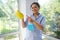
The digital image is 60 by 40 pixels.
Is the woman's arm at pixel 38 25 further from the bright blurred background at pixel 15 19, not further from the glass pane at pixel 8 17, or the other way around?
the glass pane at pixel 8 17

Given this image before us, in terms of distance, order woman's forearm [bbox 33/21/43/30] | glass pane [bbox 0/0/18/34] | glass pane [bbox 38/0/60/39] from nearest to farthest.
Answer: woman's forearm [bbox 33/21/43/30] < glass pane [bbox 38/0/60/39] < glass pane [bbox 0/0/18/34]

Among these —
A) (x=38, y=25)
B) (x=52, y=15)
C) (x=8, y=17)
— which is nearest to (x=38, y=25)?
(x=38, y=25)

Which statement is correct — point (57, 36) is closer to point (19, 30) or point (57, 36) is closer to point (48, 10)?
point (48, 10)

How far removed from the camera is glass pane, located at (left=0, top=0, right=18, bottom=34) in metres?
2.30

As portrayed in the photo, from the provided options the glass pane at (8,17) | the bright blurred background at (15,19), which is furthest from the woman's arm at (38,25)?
the glass pane at (8,17)

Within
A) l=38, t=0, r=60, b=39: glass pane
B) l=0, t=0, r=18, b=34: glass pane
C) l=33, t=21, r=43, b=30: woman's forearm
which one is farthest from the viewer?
l=0, t=0, r=18, b=34: glass pane

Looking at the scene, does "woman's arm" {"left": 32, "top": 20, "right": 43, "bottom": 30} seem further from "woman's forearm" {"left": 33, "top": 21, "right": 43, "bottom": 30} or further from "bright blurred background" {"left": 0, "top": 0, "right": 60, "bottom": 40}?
"bright blurred background" {"left": 0, "top": 0, "right": 60, "bottom": 40}

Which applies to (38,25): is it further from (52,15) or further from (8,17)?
(8,17)

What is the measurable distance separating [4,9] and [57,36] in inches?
42.3

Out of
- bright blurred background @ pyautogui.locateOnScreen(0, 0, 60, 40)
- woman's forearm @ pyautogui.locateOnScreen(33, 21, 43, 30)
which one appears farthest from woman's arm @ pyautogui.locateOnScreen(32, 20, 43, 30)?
bright blurred background @ pyautogui.locateOnScreen(0, 0, 60, 40)

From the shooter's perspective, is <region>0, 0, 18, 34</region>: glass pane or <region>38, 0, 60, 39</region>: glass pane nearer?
<region>38, 0, 60, 39</region>: glass pane

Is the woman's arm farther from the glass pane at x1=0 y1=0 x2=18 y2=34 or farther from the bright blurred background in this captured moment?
the glass pane at x1=0 y1=0 x2=18 y2=34

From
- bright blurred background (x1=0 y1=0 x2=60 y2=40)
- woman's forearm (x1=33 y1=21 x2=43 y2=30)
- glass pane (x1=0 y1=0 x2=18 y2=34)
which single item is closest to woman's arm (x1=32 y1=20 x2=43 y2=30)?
woman's forearm (x1=33 y1=21 x2=43 y2=30)

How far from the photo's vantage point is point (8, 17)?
93.9 inches
